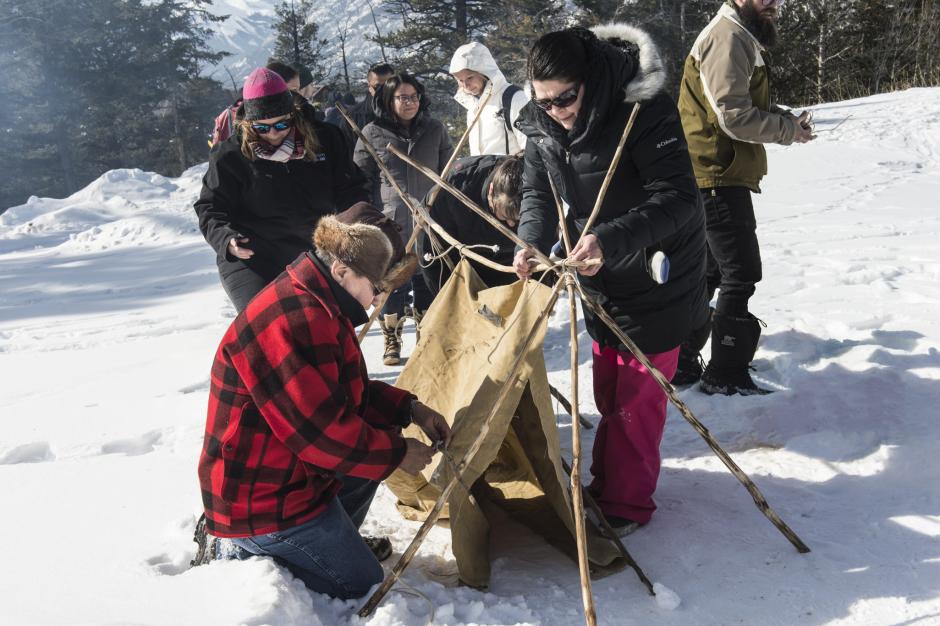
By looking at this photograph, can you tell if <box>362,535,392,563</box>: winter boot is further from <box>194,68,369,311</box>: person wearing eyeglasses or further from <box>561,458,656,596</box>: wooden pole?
<box>194,68,369,311</box>: person wearing eyeglasses

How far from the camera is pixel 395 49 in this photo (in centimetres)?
2072

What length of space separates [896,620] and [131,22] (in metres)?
28.8

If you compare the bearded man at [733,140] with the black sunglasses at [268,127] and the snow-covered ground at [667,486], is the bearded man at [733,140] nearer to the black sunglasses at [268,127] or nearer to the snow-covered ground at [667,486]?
the snow-covered ground at [667,486]

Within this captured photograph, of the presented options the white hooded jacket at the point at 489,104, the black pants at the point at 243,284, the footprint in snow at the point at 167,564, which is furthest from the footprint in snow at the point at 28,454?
the white hooded jacket at the point at 489,104

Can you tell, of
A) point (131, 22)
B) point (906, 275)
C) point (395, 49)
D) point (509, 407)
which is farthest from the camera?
point (131, 22)

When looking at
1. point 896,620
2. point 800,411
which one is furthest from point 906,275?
point 896,620

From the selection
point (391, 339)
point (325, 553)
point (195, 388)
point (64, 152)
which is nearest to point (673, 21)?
point (391, 339)

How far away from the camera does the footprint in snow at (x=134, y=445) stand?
11.0 ft

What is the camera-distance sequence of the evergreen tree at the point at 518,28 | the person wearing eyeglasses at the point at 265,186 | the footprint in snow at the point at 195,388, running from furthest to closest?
the evergreen tree at the point at 518,28 → the footprint in snow at the point at 195,388 → the person wearing eyeglasses at the point at 265,186

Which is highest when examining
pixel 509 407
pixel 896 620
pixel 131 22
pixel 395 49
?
pixel 131 22

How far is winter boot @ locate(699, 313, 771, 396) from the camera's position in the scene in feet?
10.9

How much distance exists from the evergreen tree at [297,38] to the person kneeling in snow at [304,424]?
885 inches

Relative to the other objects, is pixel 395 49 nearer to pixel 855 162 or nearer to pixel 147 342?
pixel 855 162

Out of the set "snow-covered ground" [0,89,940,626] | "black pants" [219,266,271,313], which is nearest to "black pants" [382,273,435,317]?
"snow-covered ground" [0,89,940,626]
